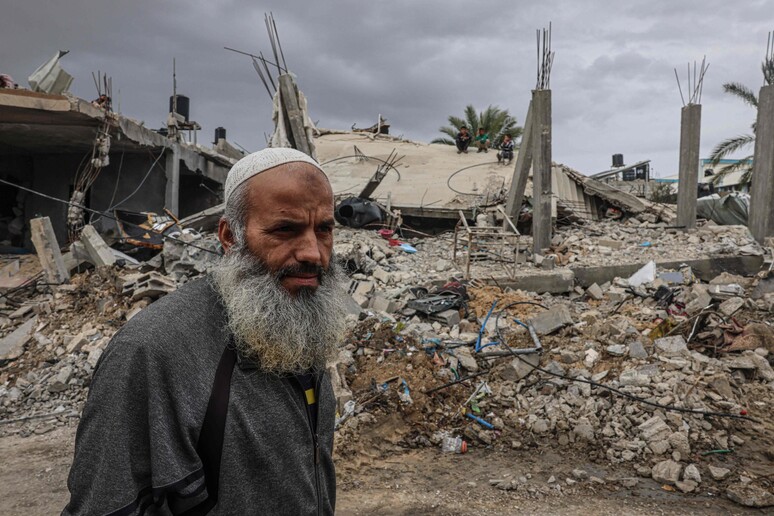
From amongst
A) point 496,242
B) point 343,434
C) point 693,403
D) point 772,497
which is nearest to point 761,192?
point 496,242

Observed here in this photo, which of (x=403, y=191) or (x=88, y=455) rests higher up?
(x=403, y=191)

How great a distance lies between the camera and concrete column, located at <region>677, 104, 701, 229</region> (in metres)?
10.1

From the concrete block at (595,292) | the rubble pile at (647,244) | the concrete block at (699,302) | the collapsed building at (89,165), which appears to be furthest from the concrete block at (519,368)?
the collapsed building at (89,165)

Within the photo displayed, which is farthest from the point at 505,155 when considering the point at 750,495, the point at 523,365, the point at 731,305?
the point at 750,495

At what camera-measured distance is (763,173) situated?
9609mm

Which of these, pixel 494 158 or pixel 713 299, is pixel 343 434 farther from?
pixel 494 158

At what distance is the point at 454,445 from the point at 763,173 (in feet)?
28.2

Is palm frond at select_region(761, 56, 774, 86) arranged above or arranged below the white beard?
above

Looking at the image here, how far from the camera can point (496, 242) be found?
9.63 metres

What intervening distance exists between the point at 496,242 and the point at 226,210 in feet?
27.9

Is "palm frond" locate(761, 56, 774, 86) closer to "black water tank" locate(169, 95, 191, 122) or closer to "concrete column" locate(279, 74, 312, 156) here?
"concrete column" locate(279, 74, 312, 156)

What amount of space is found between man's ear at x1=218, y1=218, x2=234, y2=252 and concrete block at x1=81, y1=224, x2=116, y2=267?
845cm

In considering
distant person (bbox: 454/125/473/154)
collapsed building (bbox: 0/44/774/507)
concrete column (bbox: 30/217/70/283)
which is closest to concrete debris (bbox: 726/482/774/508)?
collapsed building (bbox: 0/44/774/507)

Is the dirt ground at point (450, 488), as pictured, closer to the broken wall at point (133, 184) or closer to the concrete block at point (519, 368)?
the concrete block at point (519, 368)
